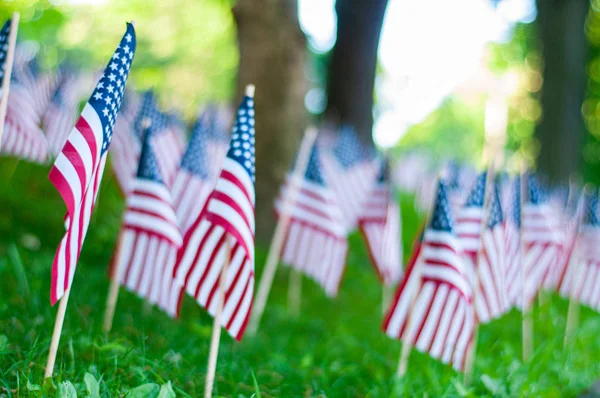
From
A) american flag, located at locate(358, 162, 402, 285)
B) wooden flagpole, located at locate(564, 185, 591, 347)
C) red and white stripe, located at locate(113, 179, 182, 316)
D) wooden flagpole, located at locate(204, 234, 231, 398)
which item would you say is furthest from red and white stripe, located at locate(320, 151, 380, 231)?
wooden flagpole, located at locate(204, 234, 231, 398)

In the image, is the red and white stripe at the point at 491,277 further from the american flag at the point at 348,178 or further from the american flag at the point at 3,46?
the american flag at the point at 3,46

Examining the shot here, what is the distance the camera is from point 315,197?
6031 millimetres

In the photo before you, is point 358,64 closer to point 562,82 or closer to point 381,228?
point 562,82

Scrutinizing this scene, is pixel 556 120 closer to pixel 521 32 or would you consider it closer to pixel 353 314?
pixel 353 314

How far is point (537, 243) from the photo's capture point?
678cm

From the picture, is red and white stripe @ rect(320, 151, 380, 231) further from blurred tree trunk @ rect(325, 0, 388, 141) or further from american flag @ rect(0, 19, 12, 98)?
american flag @ rect(0, 19, 12, 98)

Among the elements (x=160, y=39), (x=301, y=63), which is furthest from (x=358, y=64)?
(x=160, y=39)

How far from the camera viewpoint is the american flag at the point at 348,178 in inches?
312

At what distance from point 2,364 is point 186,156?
2.48 meters

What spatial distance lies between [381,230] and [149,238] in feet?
9.73

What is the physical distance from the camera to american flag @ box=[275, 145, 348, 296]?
19.8 ft

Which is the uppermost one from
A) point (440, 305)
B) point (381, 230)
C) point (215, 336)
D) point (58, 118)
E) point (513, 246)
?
point (58, 118)

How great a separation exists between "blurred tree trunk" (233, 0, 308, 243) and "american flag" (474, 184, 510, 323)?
12.3 ft

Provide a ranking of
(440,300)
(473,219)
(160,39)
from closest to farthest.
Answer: (440,300) → (473,219) → (160,39)
